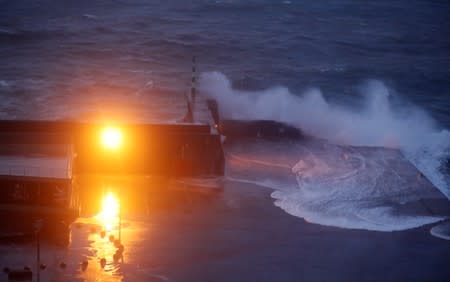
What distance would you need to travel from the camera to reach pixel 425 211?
28672mm

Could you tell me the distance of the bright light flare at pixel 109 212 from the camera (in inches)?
1006

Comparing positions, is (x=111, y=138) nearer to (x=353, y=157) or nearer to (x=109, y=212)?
(x=109, y=212)

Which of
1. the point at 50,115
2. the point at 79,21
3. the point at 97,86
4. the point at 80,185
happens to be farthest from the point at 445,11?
the point at 80,185

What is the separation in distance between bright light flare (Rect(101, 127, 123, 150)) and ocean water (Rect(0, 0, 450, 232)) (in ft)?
13.8

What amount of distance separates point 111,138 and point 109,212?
5.01 metres

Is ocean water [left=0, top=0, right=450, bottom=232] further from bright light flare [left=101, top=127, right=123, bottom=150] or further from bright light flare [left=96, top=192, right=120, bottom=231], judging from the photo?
bright light flare [left=96, top=192, right=120, bottom=231]

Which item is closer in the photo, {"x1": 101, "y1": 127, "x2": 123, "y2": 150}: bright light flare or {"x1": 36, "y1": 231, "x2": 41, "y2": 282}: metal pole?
{"x1": 36, "y1": 231, "x2": 41, "y2": 282}: metal pole

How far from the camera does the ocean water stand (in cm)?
3161

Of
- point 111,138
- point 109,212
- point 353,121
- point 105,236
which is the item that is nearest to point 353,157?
point 353,121

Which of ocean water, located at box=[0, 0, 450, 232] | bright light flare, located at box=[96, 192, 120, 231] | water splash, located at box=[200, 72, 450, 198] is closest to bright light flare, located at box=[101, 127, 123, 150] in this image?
bright light flare, located at box=[96, 192, 120, 231]

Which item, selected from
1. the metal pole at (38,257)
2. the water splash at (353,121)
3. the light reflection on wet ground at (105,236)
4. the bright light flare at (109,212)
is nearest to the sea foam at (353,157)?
the water splash at (353,121)

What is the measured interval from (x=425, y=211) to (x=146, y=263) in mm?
10331

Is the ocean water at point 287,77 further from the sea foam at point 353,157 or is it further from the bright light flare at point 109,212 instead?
the bright light flare at point 109,212

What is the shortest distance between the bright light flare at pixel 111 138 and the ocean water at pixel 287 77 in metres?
4.19
